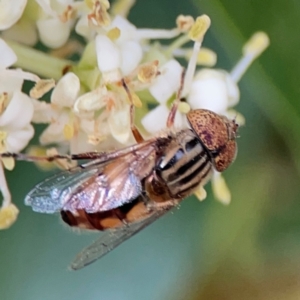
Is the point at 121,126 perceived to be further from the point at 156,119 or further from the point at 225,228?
the point at 225,228

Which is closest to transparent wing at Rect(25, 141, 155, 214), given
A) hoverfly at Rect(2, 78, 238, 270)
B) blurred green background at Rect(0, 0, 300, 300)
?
hoverfly at Rect(2, 78, 238, 270)

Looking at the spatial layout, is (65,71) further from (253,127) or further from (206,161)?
(253,127)

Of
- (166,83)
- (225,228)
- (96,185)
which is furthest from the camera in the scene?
(225,228)

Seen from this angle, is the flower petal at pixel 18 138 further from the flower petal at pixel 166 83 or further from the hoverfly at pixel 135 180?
the flower petal at pixel 166 83

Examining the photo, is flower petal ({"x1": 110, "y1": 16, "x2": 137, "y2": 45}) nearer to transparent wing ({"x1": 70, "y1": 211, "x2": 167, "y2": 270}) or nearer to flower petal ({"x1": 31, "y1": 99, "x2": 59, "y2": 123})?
flower petal ({"x1": 31, "y1": 99, "x2": 59, "y2": 123})

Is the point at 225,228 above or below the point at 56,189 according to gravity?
below

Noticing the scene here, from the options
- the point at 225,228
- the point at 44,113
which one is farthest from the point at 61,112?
the point at 225,228

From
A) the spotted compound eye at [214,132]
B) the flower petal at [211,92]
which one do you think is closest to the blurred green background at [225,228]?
the flower petal at [211,92]

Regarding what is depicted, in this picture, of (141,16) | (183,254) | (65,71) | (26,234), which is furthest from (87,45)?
(183,254)
